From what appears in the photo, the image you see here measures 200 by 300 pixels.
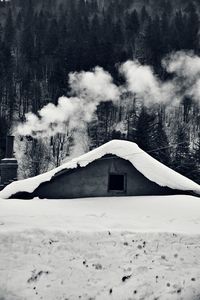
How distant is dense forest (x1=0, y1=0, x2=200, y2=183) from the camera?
43.6 meters

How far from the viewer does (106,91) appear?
205ft

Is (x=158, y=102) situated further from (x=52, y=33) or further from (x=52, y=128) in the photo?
(x=52, y=33)

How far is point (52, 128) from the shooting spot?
50.2 meters

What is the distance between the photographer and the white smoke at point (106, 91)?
51.7 meters

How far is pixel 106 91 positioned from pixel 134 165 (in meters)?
48.3

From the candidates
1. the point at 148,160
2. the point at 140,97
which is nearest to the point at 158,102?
the point at 140,97

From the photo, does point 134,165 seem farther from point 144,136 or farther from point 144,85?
point 144,85

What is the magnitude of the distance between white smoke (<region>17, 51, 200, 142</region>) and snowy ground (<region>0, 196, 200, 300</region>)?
118 ft

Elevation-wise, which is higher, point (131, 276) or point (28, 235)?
point (28, 235)

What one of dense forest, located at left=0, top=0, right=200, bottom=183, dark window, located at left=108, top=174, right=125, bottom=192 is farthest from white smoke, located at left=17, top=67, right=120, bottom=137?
dark window, located at left=108, top=174, right=125, bottom=192

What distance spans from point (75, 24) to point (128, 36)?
11.4 metres

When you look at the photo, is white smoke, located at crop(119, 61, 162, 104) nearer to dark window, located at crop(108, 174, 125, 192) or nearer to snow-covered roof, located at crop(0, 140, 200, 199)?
dark window, located at crop(108, 174, 125, 192)

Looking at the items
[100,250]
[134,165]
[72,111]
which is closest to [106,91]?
[72,111]

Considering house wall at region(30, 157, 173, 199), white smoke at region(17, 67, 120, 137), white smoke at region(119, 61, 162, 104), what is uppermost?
white smoke at region(119, 61, 162, 104)
